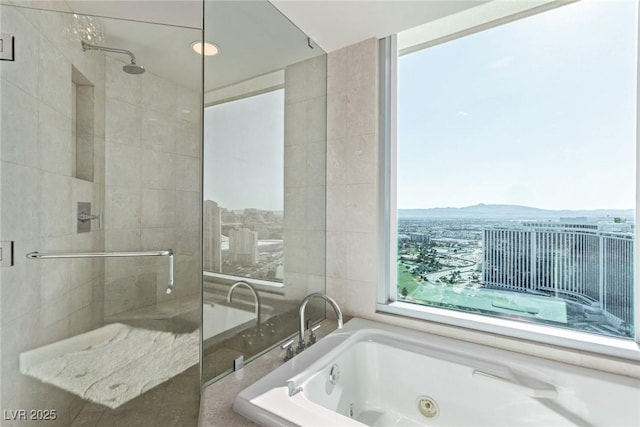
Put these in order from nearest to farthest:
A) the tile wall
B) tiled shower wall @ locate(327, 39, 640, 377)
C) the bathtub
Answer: the bathtub
the tile wall
tiled shower wall @ locate(327, 39, 640, 377)

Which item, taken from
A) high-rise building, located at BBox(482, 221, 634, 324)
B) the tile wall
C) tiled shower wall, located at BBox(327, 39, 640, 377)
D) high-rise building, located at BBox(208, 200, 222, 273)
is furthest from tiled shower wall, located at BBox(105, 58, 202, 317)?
high-rise building, located at BBox(482, 221, 634, 324)

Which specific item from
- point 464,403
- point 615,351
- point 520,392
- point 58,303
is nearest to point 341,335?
point 464,403

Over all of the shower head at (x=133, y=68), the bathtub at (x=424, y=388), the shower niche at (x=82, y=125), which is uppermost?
the shower head at (x=133, y=68)

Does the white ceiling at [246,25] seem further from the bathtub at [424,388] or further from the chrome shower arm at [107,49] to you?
the bathtub at [424,388]

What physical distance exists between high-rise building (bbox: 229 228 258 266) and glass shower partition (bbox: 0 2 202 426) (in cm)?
17

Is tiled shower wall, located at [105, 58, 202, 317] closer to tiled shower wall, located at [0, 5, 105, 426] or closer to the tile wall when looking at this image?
tiled shower wall, located at [0, 5, 105, 426]

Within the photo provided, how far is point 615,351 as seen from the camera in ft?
4.37

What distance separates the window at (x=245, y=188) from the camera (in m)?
1.28

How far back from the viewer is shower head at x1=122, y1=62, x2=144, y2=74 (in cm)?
155

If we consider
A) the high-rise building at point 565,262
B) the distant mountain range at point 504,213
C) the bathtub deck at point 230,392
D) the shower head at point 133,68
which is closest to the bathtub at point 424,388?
the bathtub deck at point 230,392

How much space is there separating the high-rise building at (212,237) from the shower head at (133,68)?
2.93 feet

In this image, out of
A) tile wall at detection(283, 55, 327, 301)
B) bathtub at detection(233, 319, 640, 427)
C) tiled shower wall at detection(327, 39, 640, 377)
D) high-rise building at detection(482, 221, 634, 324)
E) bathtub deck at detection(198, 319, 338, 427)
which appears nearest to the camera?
bathtub deck at detection(198, 319, 338, 427)

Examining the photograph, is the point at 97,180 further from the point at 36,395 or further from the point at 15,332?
the point at 36,395

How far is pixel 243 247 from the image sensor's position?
1418mm
